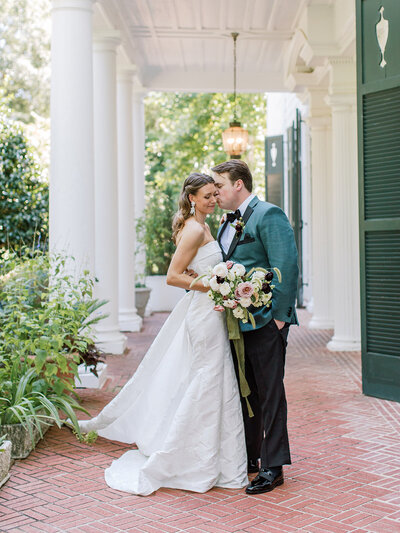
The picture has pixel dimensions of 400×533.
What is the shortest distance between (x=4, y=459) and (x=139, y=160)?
11.2 metres

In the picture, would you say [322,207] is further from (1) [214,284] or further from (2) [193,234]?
(1) [214,284]

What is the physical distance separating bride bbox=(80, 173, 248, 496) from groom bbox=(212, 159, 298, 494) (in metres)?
0.16

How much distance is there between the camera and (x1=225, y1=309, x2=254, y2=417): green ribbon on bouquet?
457cm

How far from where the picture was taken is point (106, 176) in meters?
9.96

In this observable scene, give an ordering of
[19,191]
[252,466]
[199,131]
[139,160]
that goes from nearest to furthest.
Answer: [252,466] < [19,191] < [139,160] < [199,131]

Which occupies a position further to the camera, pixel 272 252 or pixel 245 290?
pixel 272 252

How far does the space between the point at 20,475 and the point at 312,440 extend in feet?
7.29

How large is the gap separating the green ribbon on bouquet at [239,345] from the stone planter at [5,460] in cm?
156

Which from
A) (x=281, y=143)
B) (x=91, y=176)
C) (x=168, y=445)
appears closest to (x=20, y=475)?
(x=168, y=445)

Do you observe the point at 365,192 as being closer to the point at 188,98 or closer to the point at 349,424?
the point at 349,424

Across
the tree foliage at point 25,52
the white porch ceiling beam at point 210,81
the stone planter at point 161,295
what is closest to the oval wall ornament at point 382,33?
the white porch ceiling beam at point 210,81

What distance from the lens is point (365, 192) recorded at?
23.6 feet

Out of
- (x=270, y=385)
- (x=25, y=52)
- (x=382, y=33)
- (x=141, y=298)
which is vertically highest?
(x=25, y=52)

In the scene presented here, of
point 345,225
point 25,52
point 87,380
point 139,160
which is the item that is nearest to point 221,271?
point 87,380
